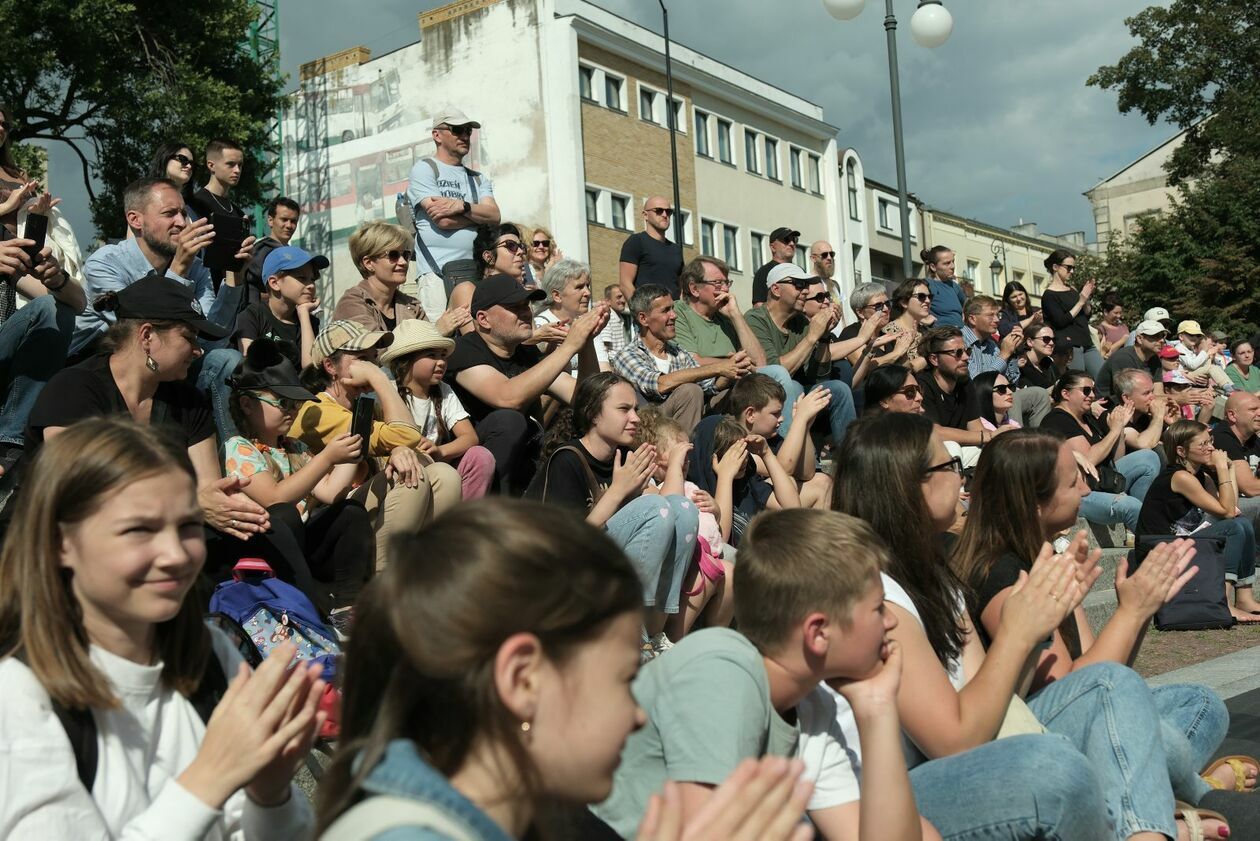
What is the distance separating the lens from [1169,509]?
1042 centimetres

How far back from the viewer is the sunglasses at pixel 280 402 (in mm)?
5684

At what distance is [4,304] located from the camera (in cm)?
632

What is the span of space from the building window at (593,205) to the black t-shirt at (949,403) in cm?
2527

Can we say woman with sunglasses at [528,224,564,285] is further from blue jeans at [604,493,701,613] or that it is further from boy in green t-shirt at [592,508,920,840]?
boy in green t-shirt at [592,508,920,840]

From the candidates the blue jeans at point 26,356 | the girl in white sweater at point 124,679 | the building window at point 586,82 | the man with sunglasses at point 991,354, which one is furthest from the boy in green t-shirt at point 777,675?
the building window at point 586,82

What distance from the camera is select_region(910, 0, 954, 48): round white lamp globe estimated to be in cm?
1461

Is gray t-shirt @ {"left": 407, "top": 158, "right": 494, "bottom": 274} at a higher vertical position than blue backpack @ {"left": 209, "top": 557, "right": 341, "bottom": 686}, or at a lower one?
higher

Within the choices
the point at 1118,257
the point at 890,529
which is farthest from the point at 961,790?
the point at 1118,257

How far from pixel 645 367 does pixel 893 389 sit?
7.60ft

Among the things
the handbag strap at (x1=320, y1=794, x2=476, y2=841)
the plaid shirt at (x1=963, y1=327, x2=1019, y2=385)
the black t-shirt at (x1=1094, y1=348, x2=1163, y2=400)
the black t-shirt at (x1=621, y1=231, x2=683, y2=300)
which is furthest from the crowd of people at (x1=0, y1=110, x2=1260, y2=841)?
the black t-shirt at (x1=1094, y1=348, x2=1163, y2=400)

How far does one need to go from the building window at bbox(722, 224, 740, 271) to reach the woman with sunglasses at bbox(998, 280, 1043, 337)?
27.0m

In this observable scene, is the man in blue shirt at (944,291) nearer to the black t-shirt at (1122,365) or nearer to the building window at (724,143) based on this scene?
the black t-shirt at (1122,365)

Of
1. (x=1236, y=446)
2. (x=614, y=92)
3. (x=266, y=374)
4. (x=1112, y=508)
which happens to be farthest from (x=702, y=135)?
(x=266, y=374)

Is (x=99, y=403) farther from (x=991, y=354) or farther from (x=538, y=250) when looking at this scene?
(x=991, y=354)
